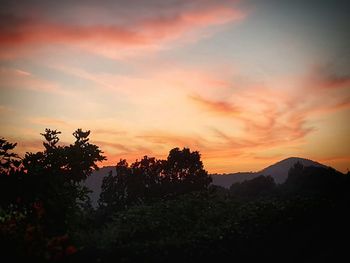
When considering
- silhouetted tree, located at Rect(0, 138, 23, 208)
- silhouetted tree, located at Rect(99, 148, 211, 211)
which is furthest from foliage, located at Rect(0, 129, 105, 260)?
silhouetted tree, located at Rect(99, 148, 211, 211)

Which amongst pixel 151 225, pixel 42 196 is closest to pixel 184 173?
pixel 151 225

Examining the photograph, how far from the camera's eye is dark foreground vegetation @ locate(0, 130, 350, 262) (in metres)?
10.3

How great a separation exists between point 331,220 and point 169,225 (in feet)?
21.6

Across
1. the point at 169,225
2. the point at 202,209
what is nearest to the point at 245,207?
the point at 202,209

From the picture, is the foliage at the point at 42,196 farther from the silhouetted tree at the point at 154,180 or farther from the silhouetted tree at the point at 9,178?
the silhouetted tree at the point at 154,180

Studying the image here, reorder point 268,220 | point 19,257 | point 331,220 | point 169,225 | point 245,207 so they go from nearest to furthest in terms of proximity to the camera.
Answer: point 19,257 → point 331,220 → point 268,220 → point 169,225 → point 245,207

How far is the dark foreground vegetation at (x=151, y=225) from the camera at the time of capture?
10344 mm

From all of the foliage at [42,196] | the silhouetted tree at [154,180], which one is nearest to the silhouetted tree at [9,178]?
the foliage at [42,196]

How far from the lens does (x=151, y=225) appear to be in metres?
15.0

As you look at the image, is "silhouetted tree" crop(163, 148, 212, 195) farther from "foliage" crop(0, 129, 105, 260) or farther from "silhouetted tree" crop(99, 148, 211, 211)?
"foliage" crop(0, 129, 105, 260)

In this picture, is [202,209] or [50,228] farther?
[202,209]

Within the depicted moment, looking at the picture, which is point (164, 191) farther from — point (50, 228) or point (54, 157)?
point (50, 228)

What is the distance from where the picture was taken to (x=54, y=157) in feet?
55.7

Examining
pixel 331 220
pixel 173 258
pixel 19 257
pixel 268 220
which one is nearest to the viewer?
pixel 19 257
